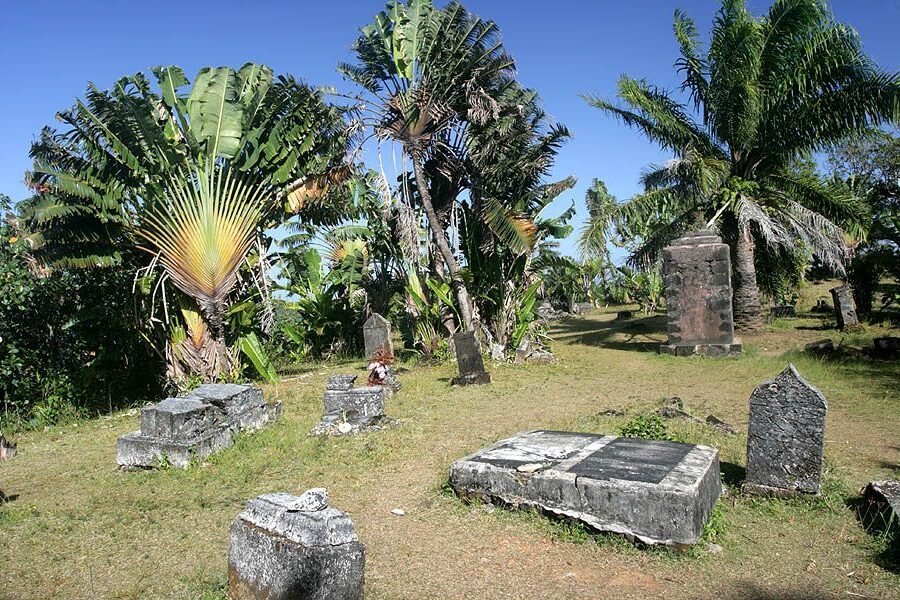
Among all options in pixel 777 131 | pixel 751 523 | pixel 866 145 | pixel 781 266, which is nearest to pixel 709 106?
pixel 777 131

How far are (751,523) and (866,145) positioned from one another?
28.6 m

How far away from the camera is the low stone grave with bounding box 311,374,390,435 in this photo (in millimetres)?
7969

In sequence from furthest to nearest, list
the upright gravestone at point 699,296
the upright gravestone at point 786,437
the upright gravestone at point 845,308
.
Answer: the upright gravestone at point 845,308, the upright gravestone at point 699,296, the upright gravestone at point 786,437

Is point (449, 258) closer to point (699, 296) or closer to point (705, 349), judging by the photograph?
point (699, 296)

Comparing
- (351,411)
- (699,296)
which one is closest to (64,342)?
(351,411)

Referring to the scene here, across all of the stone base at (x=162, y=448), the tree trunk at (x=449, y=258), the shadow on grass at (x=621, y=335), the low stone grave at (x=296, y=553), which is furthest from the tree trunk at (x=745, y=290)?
the low stone grave at (x=296, y=553)

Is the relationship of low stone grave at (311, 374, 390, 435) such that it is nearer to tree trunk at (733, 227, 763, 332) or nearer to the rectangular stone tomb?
the rectangular stone tomb

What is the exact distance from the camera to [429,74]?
13383 millimetres

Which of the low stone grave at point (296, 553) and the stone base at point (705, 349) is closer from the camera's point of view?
the low stone grave at point (296, 553)

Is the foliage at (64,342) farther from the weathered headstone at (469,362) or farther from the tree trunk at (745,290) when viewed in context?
the tree trunk at (745,290)

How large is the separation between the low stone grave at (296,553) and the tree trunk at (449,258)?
31.9ft

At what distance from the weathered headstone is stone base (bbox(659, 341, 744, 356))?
182 inches

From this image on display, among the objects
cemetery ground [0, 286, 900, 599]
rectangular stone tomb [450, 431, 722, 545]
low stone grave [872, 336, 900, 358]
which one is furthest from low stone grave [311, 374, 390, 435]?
low stone grave [872, 336, 900, 358]

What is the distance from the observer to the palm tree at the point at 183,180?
1033cm
